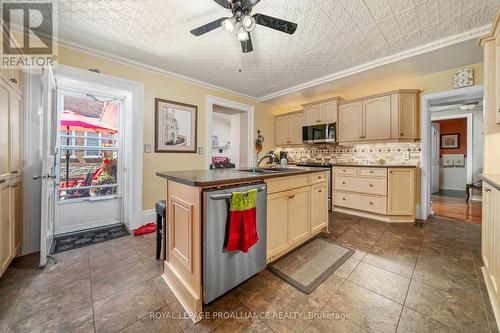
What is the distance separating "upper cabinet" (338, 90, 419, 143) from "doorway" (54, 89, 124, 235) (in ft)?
13.4

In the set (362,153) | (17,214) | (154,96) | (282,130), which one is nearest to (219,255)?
(17,214)

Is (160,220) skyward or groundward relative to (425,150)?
groundward

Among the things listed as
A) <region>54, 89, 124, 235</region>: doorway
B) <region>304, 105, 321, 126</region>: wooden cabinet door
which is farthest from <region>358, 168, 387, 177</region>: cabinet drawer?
<region>54, 89, 124, 235</region>: doorway

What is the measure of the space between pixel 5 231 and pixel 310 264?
2.81 meters

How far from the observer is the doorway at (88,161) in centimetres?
283

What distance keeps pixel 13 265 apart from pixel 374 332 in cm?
318

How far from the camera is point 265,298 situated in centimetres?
154

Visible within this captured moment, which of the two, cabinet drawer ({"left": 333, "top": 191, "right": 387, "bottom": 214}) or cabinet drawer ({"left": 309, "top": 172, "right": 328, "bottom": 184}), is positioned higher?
cabinet drawer ({"left": 309, "top": 172, "right": 328, "bottom": 184})

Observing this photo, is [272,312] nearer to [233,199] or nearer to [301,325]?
[301,325]

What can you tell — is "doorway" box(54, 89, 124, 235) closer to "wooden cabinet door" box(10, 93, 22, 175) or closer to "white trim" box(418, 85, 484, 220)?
"wooden cabinet door" box(10, 93, 22, 175)

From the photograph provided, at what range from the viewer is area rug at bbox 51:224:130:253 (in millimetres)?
2390

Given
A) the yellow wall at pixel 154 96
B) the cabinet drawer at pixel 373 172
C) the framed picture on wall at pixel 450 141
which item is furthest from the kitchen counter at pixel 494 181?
the framed picture on wall at pixel 450 141

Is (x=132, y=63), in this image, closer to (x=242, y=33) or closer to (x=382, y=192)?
(x=242, y=33)

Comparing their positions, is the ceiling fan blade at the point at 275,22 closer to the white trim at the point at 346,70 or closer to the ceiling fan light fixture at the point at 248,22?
the ceiling fan light fixture at the point at 248,22
